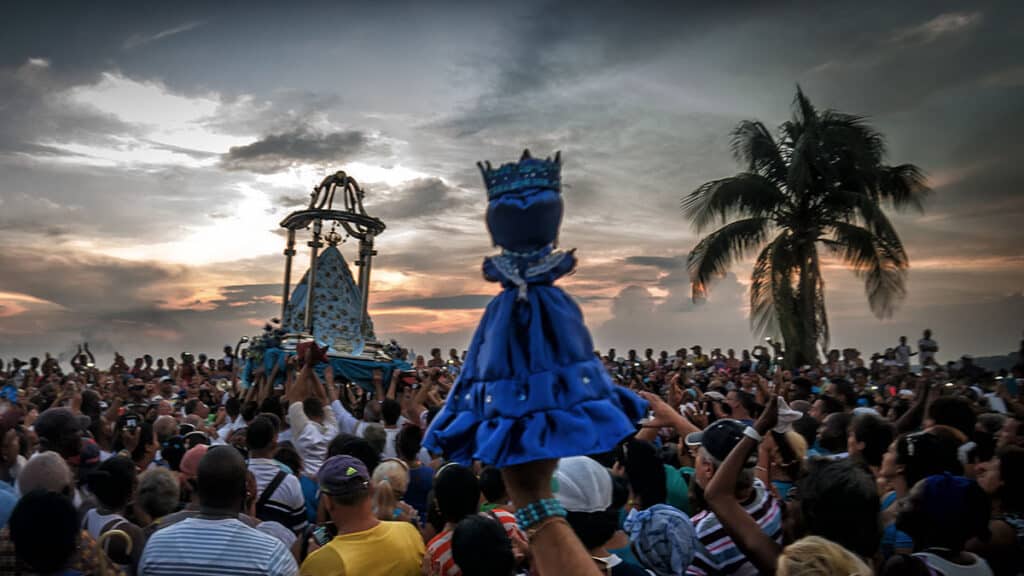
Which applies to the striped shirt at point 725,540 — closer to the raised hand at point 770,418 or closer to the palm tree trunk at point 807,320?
the raised hand at point 770,418

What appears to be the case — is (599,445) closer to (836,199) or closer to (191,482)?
(191,482)

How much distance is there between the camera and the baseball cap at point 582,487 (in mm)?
3658

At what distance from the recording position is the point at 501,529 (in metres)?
3.56

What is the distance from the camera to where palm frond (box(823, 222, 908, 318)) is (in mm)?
19578

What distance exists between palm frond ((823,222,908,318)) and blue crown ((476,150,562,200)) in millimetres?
19554

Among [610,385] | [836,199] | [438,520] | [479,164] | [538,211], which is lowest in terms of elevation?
[438,520]

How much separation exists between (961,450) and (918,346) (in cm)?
1348

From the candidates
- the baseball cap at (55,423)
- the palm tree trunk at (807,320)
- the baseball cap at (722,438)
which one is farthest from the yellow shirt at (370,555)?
the palm tree trunk at (807,320)

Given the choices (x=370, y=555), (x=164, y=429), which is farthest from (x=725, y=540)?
(x=164, y=429)

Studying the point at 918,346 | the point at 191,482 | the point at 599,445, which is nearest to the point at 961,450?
the point at 599,445

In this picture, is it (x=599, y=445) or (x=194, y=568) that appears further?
(x=194, y=568)

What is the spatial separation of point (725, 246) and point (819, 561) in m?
18.9

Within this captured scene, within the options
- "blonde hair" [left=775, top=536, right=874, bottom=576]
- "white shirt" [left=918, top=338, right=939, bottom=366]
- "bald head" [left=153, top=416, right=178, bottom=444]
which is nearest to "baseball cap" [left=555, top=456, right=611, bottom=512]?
"blonde hair" [left=775, top=536, right=874, bottom=576]

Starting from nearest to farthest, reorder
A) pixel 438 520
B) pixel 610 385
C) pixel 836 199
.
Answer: pixel 610 385
pixel 438 520
pixel 836 199
